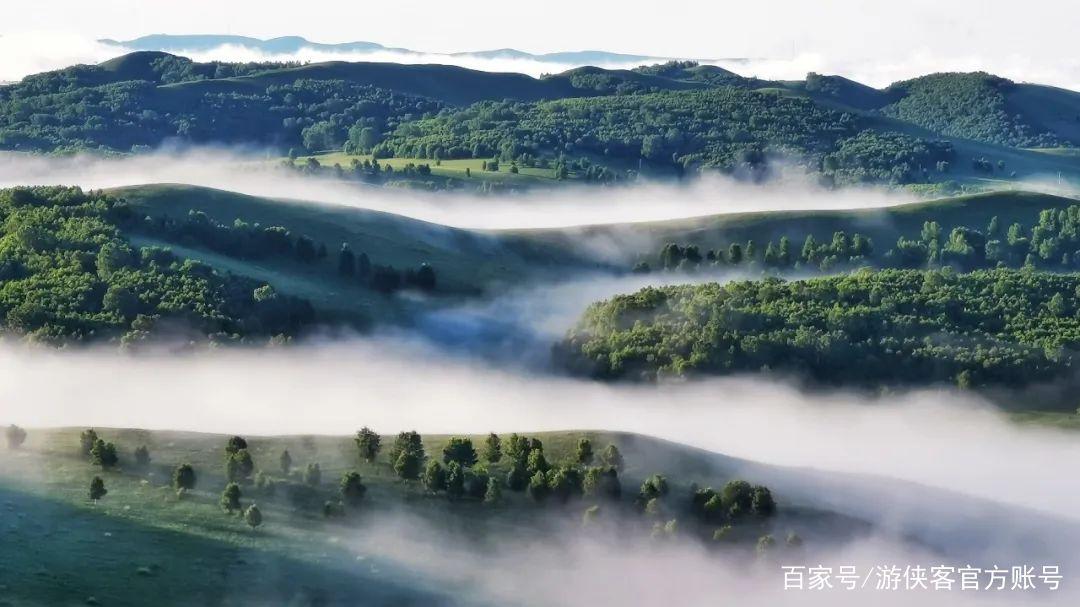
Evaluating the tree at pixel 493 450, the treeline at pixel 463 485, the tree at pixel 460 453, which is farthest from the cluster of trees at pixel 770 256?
the treeline at pixel 463 485

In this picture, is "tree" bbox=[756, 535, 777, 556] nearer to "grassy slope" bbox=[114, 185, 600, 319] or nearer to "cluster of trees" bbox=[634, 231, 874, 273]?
"grassy slope" bbox=[114, 185, 600, 319]

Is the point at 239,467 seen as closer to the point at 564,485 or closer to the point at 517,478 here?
the point at 517,478

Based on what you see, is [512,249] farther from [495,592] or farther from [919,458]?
[495,592]

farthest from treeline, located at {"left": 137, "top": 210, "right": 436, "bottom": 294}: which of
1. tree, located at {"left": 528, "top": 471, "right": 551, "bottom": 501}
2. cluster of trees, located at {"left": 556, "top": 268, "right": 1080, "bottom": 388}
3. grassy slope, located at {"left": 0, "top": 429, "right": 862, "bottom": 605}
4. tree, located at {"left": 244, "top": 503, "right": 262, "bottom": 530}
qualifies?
tree, located at {"left": 244, "top": 503, "right": 262, "bottom": 530}

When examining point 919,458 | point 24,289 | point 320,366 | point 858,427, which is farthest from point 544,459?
point 24,289

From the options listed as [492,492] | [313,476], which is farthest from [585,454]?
[313,476]

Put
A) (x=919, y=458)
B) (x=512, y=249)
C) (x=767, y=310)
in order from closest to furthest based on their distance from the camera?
(x=919, y=458) < (x=767, y=310) < (x=512, y=249)
